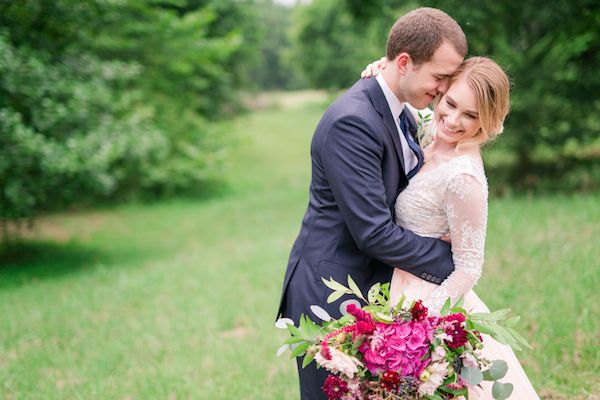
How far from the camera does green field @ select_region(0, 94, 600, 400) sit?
4.72m

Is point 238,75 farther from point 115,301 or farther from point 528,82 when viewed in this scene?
point 115,301

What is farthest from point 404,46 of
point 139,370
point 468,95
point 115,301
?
point 115,301

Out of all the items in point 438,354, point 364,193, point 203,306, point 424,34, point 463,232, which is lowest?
point 203,306

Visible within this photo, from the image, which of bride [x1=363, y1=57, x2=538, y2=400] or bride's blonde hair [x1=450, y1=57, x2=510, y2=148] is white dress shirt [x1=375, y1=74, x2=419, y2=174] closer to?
bride [x1=363, y1=57, x2=538, y2=400]

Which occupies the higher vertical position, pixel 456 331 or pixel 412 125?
pixel 412 125

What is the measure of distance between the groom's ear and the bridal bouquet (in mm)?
1057

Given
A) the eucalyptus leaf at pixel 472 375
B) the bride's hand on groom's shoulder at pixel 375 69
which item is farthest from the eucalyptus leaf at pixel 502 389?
the bride's hand on groom's shoulder at pixel 375 69

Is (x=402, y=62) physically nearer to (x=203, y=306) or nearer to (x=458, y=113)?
(x=458, y=113)

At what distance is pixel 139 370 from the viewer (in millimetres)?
5152

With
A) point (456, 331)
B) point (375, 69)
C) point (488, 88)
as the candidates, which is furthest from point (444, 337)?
point (375, 69)

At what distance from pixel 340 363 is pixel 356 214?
63cm

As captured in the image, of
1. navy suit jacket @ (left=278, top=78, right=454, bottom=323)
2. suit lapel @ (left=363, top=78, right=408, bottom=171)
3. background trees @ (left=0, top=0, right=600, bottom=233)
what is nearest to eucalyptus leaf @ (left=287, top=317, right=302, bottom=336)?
navy suit jacket @ (left=278, top=78, right=454, bottom=323)

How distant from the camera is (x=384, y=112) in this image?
263 cm

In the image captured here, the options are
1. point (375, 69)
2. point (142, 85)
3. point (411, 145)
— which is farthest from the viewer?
point (142, 85)
